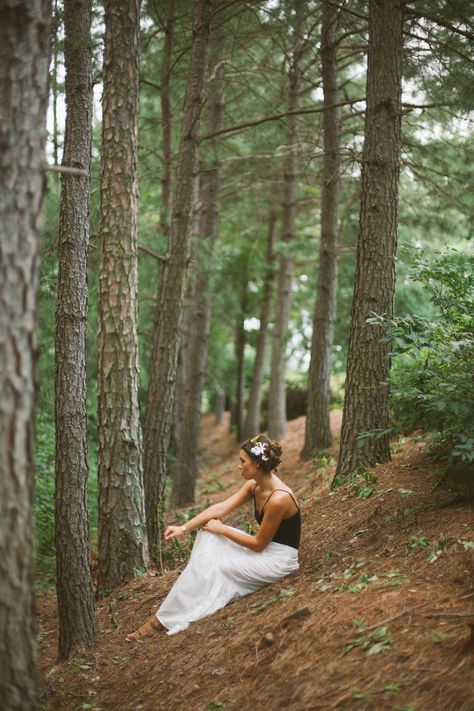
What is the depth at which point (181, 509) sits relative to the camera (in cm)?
1103

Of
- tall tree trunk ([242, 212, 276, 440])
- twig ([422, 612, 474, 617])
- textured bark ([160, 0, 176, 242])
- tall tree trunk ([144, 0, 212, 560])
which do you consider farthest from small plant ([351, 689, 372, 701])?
tall tree trunk ([242, 212, 276, 440])

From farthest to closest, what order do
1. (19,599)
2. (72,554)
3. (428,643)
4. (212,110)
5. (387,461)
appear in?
1. (212,110)
2. (387,461)
3. (72,554)
4. (428,643)
5. (19,599)

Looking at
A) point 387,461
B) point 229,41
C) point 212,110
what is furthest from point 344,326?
point 387,461

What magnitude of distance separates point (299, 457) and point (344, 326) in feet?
15.3

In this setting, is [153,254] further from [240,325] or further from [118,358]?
[240,325]

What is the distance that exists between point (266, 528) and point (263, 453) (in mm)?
594

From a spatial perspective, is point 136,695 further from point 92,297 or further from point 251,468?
point 92,297

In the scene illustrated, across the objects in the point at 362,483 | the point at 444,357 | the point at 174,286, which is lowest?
the point at 362,483

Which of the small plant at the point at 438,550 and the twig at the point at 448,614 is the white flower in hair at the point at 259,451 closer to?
the small plant at the point at 438,550

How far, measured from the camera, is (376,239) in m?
6.67

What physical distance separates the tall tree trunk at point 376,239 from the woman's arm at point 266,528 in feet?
5.78

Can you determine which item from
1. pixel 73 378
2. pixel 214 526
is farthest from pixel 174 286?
pixel 214 526

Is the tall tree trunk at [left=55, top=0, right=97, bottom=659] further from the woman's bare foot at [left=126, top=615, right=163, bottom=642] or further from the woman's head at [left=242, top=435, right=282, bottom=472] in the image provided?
the woman's head at [left=242, top=435, right=282, bottom=472]

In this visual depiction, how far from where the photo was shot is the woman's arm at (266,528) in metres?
5.10
